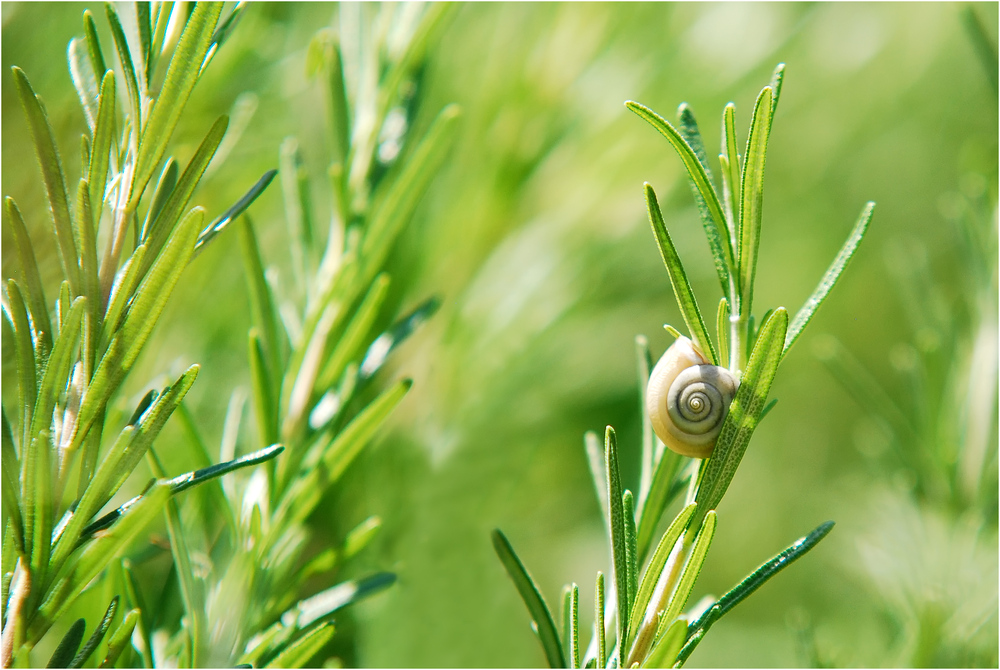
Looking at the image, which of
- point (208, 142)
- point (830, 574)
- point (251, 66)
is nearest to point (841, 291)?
point (830, 574)

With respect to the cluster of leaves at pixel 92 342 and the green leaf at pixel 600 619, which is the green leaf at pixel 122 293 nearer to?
the cluster of leaves at pixel 92 342

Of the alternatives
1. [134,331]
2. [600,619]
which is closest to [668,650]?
[600,619]

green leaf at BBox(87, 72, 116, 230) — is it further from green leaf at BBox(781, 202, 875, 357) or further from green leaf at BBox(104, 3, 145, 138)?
green leaf at BBox(781, 202, 875, 357)

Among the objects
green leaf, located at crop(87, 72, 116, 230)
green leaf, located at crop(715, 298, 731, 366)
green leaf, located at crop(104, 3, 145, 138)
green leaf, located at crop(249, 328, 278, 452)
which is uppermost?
green leaf, located at crop(104, 3, 145, 138)

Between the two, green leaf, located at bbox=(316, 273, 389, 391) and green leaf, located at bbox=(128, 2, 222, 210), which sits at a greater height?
green leaf, located at bbox=(128, 2, 222, 210)

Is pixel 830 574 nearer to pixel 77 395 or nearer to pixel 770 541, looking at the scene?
pixel 770 541

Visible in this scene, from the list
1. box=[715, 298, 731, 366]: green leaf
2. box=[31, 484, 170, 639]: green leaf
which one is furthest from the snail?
box=[31, 484, 170, 639]: green leaf

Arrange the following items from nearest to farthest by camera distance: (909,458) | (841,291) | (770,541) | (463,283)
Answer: (909,458) → (463,283) → (770,541) → (841,291)
